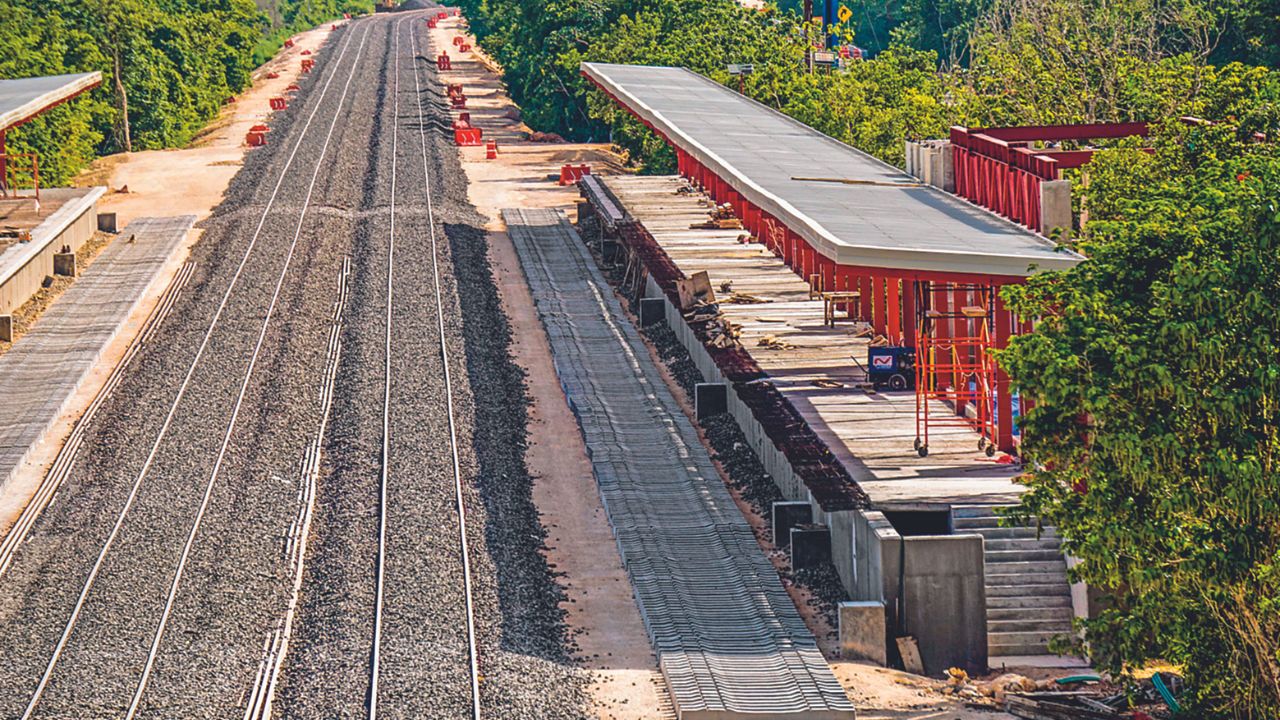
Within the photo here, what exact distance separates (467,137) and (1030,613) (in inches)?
2235

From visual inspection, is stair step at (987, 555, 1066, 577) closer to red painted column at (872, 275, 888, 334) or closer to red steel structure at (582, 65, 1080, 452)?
red steel structure at (582, 65, 1080, 452)

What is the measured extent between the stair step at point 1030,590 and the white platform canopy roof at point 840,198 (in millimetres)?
4602

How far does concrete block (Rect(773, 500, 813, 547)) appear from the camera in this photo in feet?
84.7

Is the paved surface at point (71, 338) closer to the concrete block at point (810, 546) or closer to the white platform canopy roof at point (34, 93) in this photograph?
the white platform canopy roof at point (34, 93)

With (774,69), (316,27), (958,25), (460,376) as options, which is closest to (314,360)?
(460,376)

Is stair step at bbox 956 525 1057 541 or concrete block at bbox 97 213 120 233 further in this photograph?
concrete block at bbox 97 213 120 233

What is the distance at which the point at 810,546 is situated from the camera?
82.0ft

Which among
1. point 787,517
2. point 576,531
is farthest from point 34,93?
point 787,517

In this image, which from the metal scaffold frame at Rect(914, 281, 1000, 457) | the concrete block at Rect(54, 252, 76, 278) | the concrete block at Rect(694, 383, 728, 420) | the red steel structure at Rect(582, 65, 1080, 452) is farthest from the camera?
the concrete block at Rect(54, 252, 76, 278)

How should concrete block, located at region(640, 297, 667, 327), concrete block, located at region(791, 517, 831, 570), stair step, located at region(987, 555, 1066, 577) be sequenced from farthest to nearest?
concrete block, located at region(640, 297, 667, 327) → concrete block, located at region(791, 517, 831, 570) → stair step, located at region(987, 555, 1066, 577)

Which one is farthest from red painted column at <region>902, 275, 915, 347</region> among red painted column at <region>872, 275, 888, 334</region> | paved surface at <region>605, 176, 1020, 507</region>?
red painted column at <region>872, 275, 888, 334</region>

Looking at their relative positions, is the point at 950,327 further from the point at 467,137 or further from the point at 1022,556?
the point at 467,137

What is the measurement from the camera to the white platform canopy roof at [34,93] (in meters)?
45.4

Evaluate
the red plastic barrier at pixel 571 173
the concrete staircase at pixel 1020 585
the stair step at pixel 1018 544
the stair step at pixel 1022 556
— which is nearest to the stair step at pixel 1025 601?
the concrete staircase at pixel 1020 585
